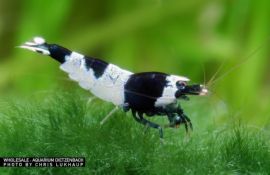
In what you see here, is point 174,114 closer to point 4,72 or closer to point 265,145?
point 265,145

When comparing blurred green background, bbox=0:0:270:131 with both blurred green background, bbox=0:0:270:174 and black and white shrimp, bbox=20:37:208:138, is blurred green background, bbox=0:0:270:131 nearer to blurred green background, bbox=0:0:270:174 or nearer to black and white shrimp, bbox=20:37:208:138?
blurred green background, bbox=0:0:270:174

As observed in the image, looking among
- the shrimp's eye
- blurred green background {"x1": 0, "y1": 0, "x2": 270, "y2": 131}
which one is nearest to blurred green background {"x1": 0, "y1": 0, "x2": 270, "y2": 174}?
blurred green background {"x1": 0, "y1": 0, "x2": 270, "y2": 131}

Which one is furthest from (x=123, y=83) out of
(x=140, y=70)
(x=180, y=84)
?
(x=140, y=70)

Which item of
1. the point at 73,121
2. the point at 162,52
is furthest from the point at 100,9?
the point at 73,121

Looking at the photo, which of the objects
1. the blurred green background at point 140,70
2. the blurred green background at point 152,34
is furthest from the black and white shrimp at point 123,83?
the blurred green background at point 152,34

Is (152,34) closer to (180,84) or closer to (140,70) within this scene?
(140,70)
